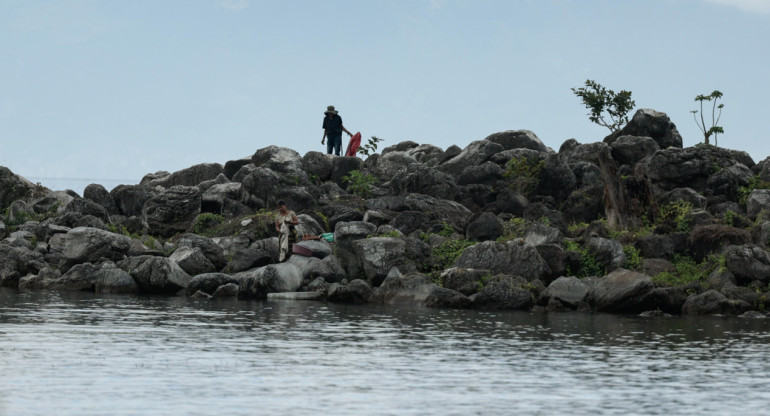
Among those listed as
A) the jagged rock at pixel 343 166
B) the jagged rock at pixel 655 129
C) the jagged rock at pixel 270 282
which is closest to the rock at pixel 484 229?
the jagged rock at pixel 270 282

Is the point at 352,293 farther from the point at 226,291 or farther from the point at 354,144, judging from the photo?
the point at 354,144

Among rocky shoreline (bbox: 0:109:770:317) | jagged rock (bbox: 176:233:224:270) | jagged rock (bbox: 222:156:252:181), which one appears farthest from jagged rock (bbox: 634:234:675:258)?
jagged rock (bbox: 222:156:252:181)

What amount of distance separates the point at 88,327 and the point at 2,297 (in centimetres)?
1007

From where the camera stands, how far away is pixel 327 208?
38.8 meters

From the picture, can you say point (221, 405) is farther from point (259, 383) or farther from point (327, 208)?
point (327, 208)

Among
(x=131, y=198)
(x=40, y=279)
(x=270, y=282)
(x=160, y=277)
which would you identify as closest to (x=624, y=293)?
(x=270, y=282)

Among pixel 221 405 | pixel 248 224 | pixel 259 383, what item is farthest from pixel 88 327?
pixel 248 224

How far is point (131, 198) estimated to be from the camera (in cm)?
4534

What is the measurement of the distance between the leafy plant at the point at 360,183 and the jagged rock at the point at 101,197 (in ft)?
38.0

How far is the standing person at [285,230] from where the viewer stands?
31.4 meters

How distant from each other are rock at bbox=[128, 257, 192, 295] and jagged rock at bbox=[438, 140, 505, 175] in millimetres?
16864

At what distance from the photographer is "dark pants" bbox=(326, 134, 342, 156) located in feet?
155

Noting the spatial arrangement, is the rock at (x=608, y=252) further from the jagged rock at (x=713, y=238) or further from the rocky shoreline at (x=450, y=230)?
the jagged rock at (x=713, y=238)

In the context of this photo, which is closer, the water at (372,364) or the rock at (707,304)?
the water at (372,364)
